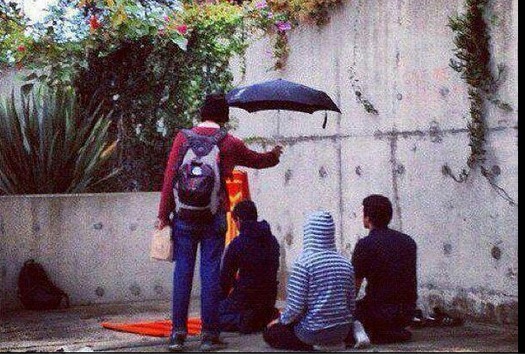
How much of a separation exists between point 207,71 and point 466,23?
164 inches

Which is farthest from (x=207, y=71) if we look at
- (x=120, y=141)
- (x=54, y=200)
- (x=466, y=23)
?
(x=466, y=23)

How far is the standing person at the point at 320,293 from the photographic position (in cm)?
732

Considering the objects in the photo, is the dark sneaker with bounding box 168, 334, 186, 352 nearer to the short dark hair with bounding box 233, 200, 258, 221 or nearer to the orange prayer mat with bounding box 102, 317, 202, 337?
the orange prayer mat with bounding box 102, 317, 202, 337

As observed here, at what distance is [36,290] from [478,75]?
4771mm

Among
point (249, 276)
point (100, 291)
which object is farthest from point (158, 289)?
point (249, 276)

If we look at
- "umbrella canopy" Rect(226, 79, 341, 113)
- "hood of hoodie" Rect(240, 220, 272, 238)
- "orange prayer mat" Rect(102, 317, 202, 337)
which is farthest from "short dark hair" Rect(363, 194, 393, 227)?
"orange prayer mat" Rect(102, 317, 202, 337)

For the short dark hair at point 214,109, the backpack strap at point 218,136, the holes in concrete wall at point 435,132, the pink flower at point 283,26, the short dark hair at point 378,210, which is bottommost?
the short dark hair at point 378,210

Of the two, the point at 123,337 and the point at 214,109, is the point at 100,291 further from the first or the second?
the point at 214,109

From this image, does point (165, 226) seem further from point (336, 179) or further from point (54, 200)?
point (54, 200)

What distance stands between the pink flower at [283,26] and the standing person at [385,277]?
3.52 metres

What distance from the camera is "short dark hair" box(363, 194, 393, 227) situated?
7.82 metres

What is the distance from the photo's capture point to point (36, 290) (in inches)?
414

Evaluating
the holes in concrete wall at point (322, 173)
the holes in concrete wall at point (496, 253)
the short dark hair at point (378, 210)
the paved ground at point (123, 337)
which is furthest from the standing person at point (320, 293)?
the holes in concrete wall at point (322, 173)

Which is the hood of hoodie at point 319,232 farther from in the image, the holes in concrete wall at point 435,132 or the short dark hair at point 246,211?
the holes in concrete wall at point 435,132
